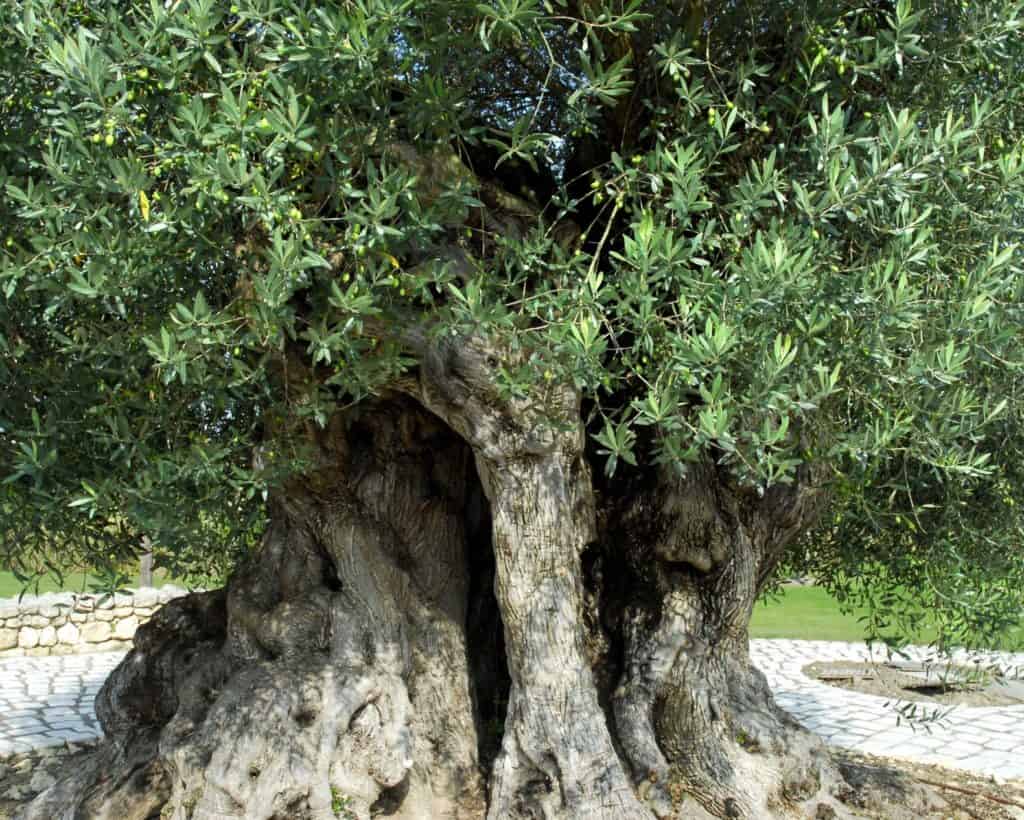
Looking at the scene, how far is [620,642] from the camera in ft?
24.2

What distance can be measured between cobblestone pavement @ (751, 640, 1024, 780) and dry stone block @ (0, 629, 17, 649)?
11958mm

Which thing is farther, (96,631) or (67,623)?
(96,631)

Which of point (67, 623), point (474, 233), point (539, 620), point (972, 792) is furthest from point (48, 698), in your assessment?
point (972, 792)

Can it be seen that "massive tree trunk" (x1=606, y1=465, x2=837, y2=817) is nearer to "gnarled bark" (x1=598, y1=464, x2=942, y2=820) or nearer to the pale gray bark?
"gnarled bark" (x1=598, y1=464, x2=942, y2=820)

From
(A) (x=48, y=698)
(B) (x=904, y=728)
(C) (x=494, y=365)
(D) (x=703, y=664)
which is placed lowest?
(B) (x=904, y=728)

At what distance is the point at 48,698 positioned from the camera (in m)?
12.5

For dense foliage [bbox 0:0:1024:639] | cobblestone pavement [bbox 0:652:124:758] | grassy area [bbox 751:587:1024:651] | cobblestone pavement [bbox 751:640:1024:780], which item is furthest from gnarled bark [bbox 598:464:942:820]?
grassy area [bbox 751:587:1024:651]

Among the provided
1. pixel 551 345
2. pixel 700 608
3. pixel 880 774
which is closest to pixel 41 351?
pixel 551 345

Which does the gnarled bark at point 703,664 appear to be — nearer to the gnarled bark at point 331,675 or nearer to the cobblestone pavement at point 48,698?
the gnarled bark at point 331,675

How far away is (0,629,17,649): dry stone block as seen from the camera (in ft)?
51.3

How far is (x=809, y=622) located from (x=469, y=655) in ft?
52.3

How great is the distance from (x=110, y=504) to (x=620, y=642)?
3776mm

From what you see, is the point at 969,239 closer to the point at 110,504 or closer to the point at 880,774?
the point at 880,774

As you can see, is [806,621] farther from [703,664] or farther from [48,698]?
[703,664]
